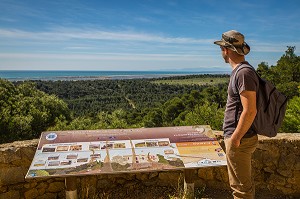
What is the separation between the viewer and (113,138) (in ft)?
13.6

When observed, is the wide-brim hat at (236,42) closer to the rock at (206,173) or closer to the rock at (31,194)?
the rock at (206,173)

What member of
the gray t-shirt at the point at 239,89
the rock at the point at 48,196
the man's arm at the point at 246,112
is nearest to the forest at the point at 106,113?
the gray t-shirt at the point at 239,89

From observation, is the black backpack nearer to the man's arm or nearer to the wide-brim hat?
the man's arm

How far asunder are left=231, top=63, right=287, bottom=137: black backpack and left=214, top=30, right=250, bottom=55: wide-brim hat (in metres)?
0.32

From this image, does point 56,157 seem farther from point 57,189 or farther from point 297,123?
point 297,123

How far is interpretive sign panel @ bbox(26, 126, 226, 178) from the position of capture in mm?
3637

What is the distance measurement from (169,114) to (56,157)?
92.1 ft

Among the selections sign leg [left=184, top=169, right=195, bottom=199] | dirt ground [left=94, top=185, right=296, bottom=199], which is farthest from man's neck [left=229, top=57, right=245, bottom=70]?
dirt ground [left=94, top=185, right=296, bottom=199]

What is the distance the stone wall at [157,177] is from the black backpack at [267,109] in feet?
5.40

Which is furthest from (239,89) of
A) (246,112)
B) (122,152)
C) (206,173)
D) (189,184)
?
(206,173)

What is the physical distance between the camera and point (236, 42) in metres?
3.02

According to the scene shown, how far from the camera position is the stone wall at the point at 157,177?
438 centimetres

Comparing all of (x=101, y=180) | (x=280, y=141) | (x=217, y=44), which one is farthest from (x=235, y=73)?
(x=101, y=180)

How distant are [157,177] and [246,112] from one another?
2.44 m
